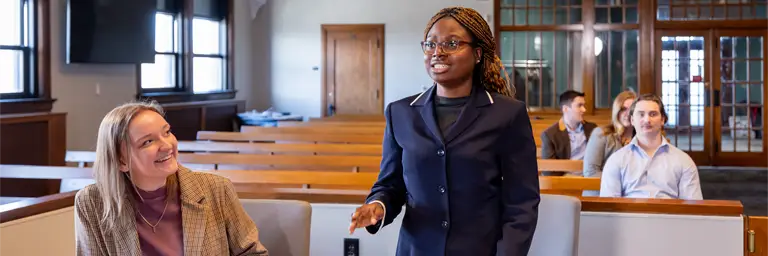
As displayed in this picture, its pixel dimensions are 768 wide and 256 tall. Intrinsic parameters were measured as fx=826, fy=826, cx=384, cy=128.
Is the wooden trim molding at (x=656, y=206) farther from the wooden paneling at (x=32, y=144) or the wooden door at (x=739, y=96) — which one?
the wooden door at (x=739, y=96)

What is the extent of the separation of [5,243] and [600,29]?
886cm

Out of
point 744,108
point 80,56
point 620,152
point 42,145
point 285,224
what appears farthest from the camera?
point 744,108

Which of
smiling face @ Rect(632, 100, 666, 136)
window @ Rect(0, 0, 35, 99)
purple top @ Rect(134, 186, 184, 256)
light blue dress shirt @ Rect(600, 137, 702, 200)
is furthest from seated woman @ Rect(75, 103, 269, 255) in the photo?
window @ Rect(0, 0, 35, 99)

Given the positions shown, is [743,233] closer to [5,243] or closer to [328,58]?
[5,243]

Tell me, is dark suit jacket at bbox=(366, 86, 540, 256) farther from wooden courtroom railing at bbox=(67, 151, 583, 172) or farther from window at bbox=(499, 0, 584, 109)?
window at bbox=(499, 0, 584, 109)

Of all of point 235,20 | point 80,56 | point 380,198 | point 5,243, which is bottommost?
point 5,243

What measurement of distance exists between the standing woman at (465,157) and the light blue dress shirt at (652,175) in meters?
1.51

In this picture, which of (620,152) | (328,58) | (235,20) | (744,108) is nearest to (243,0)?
(235,20)

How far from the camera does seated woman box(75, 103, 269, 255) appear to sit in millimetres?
2012

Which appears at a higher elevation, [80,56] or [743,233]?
[80,56]

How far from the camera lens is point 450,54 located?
5.75 feet

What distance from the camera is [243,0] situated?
37.1 ft

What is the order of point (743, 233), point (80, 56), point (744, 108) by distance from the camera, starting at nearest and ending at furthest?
point (743, 233)
point (80, 56)
point (744, 108)

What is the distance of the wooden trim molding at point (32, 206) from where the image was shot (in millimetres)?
2479
